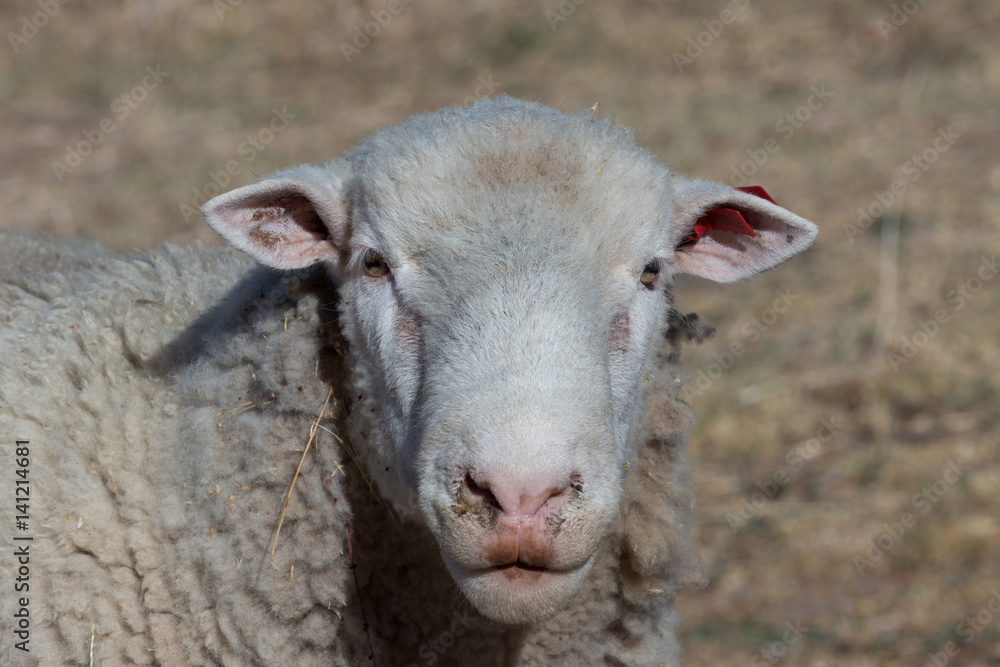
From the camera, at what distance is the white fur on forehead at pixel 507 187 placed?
2.34m

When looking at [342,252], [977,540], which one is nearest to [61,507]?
[342,252]

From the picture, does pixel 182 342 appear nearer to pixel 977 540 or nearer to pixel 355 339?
pixel 355 339

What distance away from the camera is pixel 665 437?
2.82 metres
